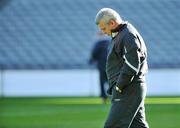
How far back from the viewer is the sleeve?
9.01 metres

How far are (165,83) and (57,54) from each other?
22.3ft

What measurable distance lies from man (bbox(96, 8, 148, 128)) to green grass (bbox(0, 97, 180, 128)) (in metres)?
5.33

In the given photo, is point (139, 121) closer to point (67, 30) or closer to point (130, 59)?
point (130, 59)

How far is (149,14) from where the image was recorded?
32188 mm

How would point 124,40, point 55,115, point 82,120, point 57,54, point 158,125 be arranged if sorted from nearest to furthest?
point 124,40 → point 158,125 → point 82,120 → point 55,115 → point 57,54

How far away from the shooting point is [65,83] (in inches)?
1003

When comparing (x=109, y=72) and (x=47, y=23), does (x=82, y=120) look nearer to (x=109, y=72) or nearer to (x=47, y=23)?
(x=109, y=72)

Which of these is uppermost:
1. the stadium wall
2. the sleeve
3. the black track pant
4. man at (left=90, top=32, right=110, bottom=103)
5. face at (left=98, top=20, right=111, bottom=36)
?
face at (left=98, top=20, right=111, bottom=36)

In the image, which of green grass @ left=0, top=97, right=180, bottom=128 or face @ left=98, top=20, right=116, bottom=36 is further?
green grass @ left=0, top=97, right=180, bottom=128

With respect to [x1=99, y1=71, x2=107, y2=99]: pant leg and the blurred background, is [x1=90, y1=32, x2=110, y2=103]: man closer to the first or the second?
[x1=99, y1=71, x2=107, y2=99]: pant leg

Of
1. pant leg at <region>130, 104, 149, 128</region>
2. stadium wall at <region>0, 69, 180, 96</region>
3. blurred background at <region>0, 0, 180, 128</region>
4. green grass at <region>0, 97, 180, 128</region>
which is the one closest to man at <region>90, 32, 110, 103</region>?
green grass at <region>0, 97, 180, 128</region>

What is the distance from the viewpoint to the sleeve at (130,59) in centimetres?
901

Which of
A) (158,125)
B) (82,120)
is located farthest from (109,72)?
(82,120)

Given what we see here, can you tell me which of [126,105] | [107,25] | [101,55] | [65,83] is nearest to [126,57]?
[107,25]
